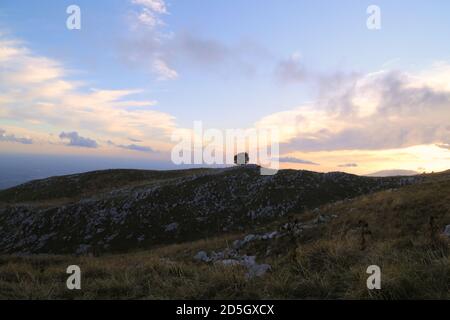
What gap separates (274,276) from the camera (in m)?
7.04

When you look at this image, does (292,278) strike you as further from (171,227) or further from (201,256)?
(171,227)

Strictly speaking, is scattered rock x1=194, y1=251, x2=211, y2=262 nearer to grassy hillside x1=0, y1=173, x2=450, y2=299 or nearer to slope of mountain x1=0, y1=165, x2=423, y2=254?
slope of mountain x1=0, y1=165, x2=423, y2=254

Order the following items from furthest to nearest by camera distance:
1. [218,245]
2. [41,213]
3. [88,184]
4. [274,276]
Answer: [88,184] < [41,213] < [218,245] < [274,276]

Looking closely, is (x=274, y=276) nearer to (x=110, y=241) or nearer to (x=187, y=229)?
(x=187, y=229)

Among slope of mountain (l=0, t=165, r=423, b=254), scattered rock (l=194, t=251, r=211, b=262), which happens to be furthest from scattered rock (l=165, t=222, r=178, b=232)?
scattered rock (l=194, t=251, r=211, b=262)

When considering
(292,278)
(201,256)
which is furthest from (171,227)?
(292,278)

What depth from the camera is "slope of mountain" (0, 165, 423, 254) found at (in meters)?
35.2

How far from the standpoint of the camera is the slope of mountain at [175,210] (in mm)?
35188

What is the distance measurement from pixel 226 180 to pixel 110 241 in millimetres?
15564

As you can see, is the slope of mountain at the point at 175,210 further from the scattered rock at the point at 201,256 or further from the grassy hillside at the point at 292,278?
the grassy hillside at the point at 292,278

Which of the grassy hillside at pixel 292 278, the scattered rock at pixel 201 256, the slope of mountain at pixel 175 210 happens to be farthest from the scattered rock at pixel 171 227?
the grassy hillside at pixel 292 278

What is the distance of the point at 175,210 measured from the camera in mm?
39000
